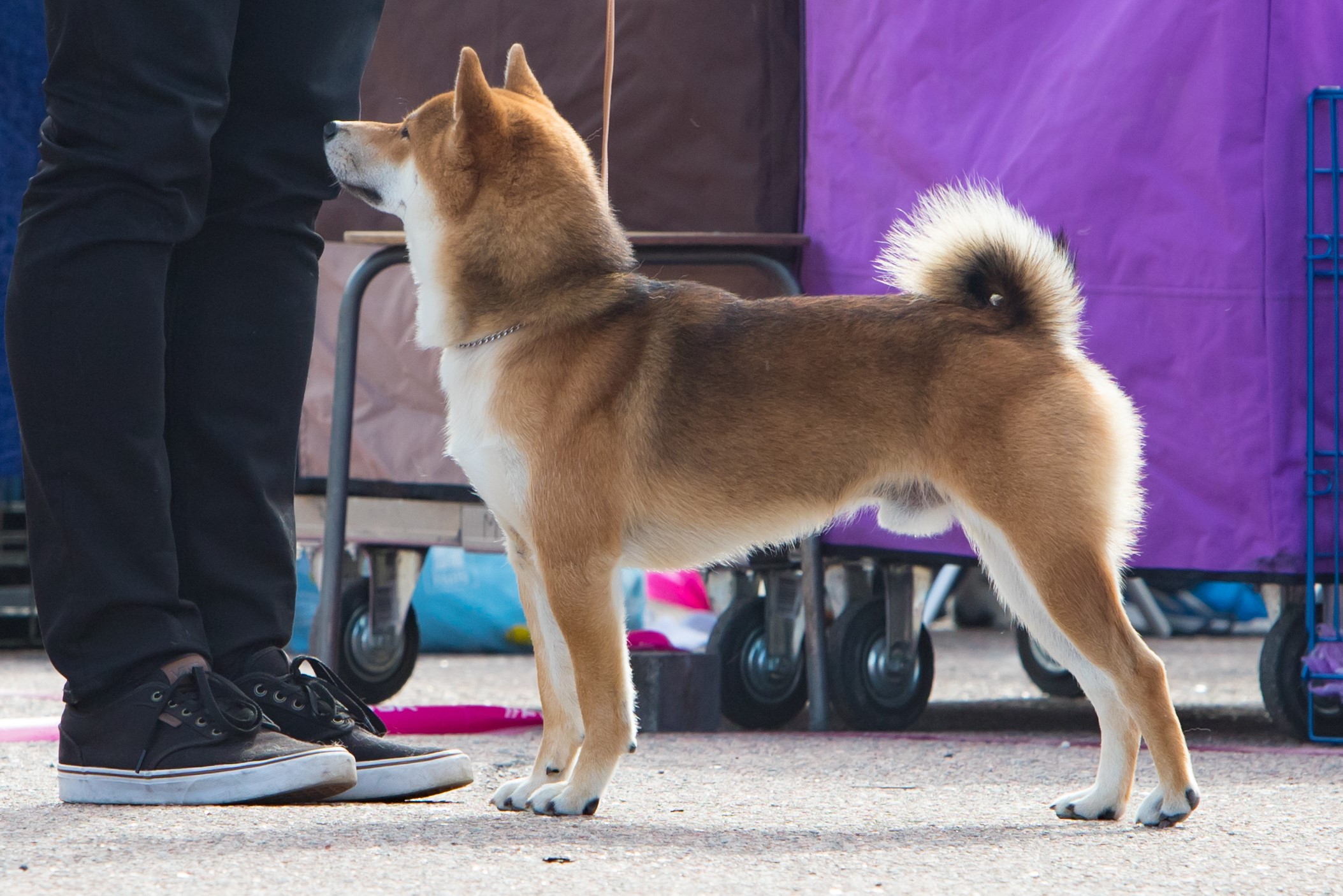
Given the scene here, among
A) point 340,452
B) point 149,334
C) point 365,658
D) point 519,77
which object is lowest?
point 365,658

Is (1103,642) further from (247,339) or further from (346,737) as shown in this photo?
(247,339)

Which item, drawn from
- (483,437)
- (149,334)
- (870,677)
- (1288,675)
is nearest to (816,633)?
(870,677)

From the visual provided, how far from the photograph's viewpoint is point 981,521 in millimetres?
2475

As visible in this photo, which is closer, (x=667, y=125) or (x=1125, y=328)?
(x=1125, y=328)

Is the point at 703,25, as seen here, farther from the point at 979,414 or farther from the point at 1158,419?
the point at 979,414

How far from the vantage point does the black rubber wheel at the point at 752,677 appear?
3.81m

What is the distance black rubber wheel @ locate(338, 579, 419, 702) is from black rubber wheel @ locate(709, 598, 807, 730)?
1048 mm

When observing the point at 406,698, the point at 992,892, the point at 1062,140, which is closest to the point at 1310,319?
the point at 1062,140

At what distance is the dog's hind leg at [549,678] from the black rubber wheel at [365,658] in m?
1.77

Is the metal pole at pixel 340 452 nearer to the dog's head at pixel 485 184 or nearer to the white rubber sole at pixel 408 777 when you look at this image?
the dog's head at pixel 485 184

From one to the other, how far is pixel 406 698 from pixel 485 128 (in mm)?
2351

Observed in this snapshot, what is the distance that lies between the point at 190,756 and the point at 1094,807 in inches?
51.6

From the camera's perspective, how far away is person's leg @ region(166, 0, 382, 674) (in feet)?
8.00

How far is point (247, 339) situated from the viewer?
247 centimetres
